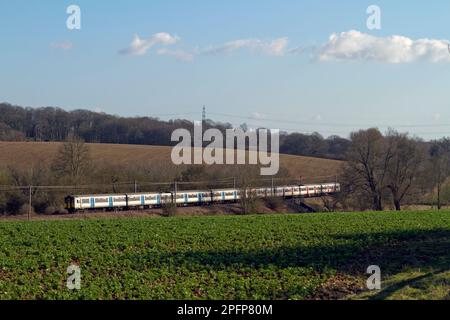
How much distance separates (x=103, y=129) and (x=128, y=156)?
21.7m

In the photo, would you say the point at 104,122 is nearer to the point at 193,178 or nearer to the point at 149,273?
the point at 193,178

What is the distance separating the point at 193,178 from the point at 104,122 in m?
43.0

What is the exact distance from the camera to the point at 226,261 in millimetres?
19172

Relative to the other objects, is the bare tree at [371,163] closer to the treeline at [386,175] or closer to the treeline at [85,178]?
the treeline at [386,175]

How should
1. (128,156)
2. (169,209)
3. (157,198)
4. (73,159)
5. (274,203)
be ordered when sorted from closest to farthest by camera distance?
(169,209) < (157,198) < (73,159) < (274,203) < (128,156)

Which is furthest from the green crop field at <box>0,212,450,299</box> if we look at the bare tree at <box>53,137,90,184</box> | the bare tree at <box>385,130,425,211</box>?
the bare tree at <box>385,130,425,211</box>

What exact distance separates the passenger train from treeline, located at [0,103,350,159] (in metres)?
32.0

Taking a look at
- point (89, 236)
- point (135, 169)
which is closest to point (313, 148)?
point (135, 169)

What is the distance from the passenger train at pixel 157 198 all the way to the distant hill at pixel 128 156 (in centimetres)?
1552

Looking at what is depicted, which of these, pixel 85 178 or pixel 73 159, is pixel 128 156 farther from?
pixel 85 178

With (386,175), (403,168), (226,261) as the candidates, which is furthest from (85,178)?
(226,261)

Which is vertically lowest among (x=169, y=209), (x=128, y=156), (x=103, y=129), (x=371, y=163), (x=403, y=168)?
(x=169, y=209)
